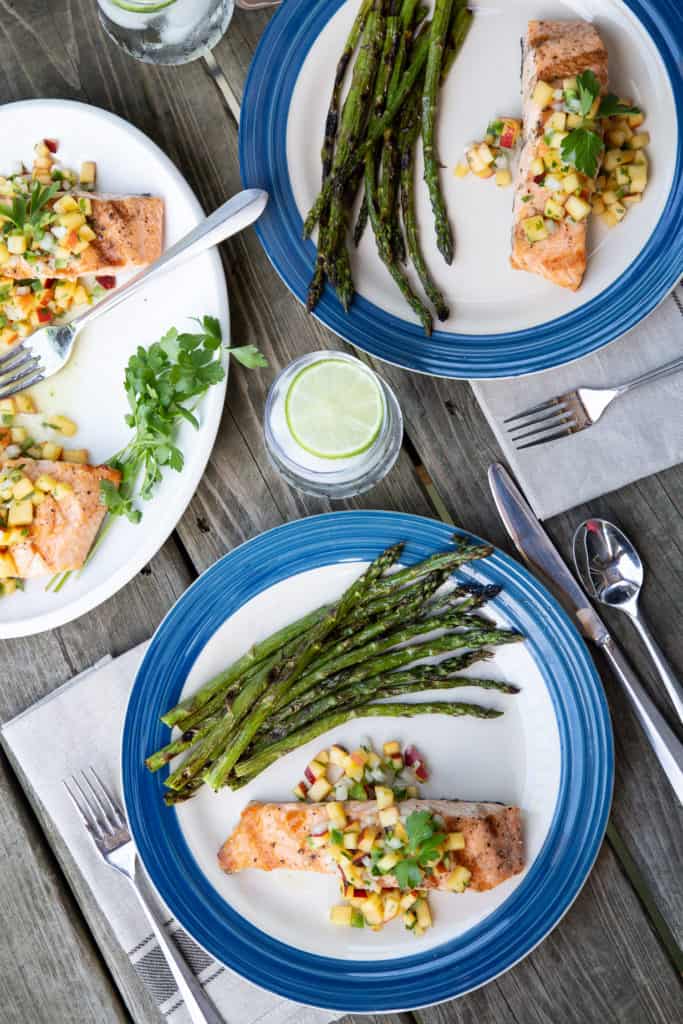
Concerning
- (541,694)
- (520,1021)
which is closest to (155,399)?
(541,694)

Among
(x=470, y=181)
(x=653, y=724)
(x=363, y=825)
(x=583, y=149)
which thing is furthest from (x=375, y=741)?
(x=583, y=149)

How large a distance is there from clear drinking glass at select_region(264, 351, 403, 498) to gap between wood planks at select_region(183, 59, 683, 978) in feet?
0.66

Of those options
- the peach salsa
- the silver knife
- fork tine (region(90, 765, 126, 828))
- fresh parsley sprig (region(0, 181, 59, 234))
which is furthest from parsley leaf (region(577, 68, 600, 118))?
fork tine (region(90, 765, 126, 828))

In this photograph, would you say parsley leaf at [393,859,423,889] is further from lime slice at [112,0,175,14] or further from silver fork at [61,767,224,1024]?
lime slice at [112,0,175,14]

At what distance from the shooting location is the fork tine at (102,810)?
10.7 feet

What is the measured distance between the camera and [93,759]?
130 inches

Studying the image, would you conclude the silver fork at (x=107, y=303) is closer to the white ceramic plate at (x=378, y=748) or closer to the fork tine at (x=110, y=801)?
the white ceramic plate at (x=378, y=748)

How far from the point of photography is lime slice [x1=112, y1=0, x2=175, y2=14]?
2.98 meters

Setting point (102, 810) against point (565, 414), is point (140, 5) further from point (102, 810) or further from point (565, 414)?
point (102, 810)

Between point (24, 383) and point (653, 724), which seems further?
point (24, 383)

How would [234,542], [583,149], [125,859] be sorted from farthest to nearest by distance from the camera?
[234,542] → [125,859] → [583,149]

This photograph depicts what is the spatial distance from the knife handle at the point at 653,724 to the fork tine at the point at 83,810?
1931 mm

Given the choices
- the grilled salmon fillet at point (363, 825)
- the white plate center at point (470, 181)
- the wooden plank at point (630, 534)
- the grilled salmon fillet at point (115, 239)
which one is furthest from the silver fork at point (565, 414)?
the grilled salmon fillet at point (115, 239)

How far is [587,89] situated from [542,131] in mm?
180
